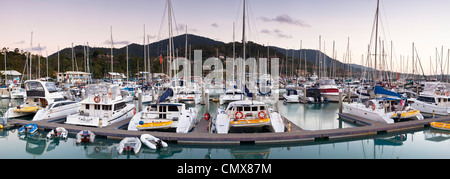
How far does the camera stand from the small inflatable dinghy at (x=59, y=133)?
13328 millimetres

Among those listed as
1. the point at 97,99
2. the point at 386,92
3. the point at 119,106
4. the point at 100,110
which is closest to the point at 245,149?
the point at 119,106

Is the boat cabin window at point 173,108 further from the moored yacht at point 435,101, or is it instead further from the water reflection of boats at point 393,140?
the moored yacht at point 435,101

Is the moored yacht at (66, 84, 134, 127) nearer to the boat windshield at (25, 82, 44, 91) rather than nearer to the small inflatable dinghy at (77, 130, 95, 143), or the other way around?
the small inflatable dinghy at (77, 130, 95, 143)

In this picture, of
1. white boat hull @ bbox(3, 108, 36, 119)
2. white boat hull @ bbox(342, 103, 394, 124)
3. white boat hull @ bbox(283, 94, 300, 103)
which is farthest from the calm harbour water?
white boat hull @ bbox(283, 94, 300, 103)

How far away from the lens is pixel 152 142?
11703 mm

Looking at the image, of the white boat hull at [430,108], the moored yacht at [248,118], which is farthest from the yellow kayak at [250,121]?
the white boat hull at [430,108]

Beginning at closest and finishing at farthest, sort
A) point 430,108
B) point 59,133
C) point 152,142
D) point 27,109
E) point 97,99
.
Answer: point 152,142 → point 59,133 → point 97,99 → point 27,109 → point 430,108

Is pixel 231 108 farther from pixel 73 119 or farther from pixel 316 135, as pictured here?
pixel 73 119

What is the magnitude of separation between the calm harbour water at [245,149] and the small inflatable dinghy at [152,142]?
22 cm

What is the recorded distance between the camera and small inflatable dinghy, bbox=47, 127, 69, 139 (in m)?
13.3

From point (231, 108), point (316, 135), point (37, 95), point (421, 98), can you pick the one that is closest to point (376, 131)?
point (316, 135)

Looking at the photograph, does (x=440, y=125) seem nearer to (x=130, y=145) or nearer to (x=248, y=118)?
(x=248, y=118)

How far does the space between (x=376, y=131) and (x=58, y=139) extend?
1737cm

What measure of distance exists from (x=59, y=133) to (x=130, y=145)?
5.00 meters
